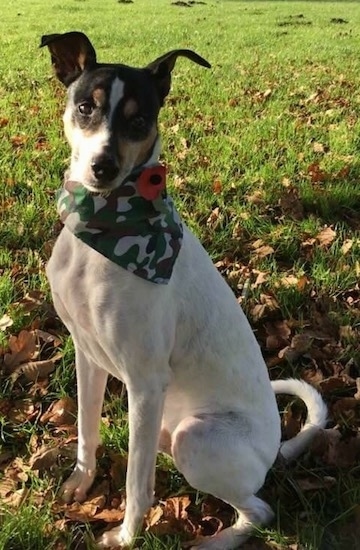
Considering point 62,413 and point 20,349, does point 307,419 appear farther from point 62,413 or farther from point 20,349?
point 20,349

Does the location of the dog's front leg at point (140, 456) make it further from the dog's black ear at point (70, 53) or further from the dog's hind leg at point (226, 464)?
the dog's black ear at point (70, 53)

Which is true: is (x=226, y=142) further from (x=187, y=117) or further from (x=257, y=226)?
(x=257, y=226)

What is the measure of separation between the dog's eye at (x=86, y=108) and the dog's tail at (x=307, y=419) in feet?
5.20

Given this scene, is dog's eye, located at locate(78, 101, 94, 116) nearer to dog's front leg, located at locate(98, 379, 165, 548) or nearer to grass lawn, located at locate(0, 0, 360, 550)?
dog's front leg, located at locate(98, 379, 165, 548)

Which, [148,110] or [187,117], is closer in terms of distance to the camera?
[148,110]

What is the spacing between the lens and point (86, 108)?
2.50 m

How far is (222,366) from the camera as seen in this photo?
9.07 feet

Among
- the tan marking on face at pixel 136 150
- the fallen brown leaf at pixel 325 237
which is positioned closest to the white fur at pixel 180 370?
the tan marking on face at pixel 136 150

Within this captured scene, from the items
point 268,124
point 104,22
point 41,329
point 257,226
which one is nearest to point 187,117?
point 268,124

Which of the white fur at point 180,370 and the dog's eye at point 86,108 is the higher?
the dog's eye at point 86,108

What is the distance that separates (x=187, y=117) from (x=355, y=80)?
327 cm

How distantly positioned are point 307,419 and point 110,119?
175 cm

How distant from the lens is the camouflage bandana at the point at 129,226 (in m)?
2.50

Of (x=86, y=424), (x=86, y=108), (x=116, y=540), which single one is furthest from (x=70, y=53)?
(x=116, y=540)
